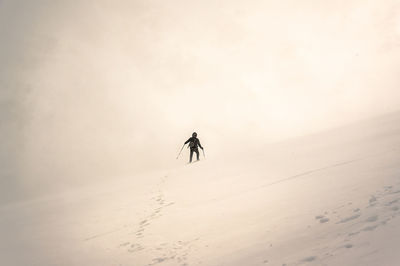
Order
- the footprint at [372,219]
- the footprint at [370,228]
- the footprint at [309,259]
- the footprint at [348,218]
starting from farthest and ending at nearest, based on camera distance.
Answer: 1. the footprint at [348,218]
2. the footprint at [372,219]
3. the footprint at [370,228]
4. the footprint at [309,259]

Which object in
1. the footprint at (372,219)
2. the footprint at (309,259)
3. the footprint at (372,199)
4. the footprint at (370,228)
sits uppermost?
the footprint at (372,199)

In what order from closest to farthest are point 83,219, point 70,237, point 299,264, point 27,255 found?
point 299,264 < point 27,255 < point 70,237 < point 83,219

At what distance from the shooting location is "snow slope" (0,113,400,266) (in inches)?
178

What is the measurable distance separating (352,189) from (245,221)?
210 cm

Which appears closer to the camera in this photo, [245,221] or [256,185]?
[245,221]

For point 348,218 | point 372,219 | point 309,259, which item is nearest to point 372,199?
point 348,218

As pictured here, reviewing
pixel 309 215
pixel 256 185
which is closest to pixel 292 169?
pixel 256 185

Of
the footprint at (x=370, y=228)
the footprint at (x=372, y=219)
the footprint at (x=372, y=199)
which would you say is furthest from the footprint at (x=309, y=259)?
the footprint at (x=372, y=199)

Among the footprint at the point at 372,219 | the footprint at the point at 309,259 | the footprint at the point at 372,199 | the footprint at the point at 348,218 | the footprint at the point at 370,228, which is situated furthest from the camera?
the footprint at the point at 372,199

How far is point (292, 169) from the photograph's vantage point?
11.4 metres

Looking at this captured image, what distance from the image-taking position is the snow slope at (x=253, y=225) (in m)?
4.51

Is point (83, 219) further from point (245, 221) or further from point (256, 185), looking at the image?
point (245, 221)

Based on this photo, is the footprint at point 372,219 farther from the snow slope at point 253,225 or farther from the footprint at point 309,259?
the footprint at point 309,259

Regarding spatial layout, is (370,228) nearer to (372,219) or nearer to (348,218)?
(372,219)
